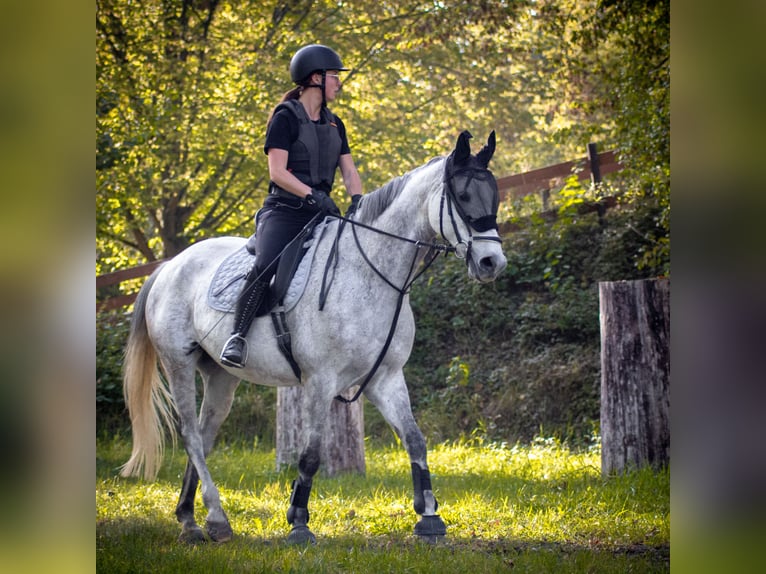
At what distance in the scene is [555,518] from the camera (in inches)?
214

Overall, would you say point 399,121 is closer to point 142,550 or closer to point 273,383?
point 273,383

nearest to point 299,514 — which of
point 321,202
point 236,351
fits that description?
point 236,351

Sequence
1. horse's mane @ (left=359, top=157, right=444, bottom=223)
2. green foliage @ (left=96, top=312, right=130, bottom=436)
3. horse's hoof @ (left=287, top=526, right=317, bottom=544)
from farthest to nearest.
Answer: green foliage @ (left=96, top=312, right=130, bottom=436) < horse's mane @ (left=359, top=157, right=444, bottom=223) < horse's hoof @ (left=287, top=526, right=317, bottom=544)

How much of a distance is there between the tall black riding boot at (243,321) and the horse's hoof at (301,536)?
1.10 meters

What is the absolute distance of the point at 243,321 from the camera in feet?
17.3

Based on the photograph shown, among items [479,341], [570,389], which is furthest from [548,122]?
[570,389]

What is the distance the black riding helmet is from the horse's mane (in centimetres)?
82

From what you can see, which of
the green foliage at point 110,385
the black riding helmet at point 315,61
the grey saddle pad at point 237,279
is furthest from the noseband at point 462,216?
the green foliage at point 110,385

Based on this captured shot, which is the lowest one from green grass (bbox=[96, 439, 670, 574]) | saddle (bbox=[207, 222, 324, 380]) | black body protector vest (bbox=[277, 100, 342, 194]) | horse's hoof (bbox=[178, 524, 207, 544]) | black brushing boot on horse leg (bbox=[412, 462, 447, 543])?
horse's hoof (bbox=[178, 524, 207, 544])

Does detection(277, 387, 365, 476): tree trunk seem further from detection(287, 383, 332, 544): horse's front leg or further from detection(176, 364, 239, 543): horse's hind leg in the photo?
detection(287, 383, 332, 544): horse's front leg

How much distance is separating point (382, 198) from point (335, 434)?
9.81 ft

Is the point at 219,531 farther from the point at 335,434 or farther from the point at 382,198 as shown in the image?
the point at 382,198

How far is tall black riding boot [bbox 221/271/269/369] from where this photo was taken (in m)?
5.20

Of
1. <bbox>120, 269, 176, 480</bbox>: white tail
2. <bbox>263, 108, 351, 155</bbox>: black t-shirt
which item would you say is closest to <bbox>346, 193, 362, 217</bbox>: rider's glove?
<bbox>263, 108, 351, 155</bbox>: black t-shirt
